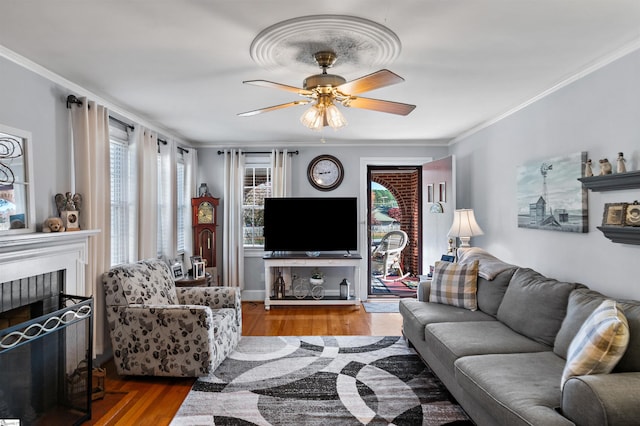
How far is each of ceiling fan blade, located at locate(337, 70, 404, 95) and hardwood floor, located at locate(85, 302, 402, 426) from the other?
8.01 feet

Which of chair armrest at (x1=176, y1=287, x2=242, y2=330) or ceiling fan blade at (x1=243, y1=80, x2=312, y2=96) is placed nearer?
ceiling fan blade at (x1=243, y1=80, x2=312, y2=96)

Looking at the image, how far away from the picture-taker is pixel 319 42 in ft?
7.52

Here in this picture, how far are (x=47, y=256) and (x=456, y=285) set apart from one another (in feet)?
10.9

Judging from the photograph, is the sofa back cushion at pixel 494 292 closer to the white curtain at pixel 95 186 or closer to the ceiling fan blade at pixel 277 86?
the ceiling fan blade at pixel 277 86

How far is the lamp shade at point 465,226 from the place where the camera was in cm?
435

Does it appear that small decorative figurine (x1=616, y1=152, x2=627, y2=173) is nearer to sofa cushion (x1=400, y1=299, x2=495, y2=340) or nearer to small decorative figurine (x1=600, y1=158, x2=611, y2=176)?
small decorative figurine (x1=600, y1=158, x2=611, y2=176)

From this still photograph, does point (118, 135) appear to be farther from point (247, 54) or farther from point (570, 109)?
point (570, 109)

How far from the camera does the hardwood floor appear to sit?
2660 millimetres

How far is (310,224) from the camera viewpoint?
5555mm

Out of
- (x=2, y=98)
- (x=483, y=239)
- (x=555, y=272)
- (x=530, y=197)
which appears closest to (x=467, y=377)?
(x=555, y=272)

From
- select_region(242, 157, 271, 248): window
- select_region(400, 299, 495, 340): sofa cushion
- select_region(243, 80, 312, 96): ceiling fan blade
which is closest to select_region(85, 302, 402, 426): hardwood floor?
select_region(400, 299, 495, 340): sofa cushion

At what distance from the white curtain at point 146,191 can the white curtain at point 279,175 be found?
178cm

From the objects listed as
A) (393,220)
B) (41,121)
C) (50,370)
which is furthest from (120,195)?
(393,220)

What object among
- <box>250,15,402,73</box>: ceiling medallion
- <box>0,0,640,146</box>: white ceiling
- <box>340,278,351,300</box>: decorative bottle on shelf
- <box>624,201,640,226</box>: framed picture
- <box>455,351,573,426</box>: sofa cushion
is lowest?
<box>340,278,351,300</box>: decorative bottle on shelf
